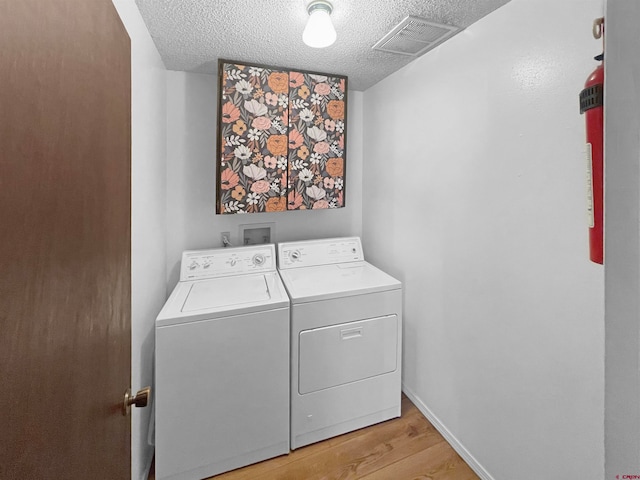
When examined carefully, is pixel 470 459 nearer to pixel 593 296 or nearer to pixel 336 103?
pixel 593 296

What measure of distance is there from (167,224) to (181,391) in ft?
3.83

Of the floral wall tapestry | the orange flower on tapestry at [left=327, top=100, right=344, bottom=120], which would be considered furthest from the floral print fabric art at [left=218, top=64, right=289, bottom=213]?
the orange flower on tapestry at [left=327, top=100, right=344, bottom=120]

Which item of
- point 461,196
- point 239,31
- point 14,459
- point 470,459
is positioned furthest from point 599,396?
point 239,31

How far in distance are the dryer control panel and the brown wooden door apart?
163cm

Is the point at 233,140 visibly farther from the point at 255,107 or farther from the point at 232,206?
the point at 232,206

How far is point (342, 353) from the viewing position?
1.91 meters

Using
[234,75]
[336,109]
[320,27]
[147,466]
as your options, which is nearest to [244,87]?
[234,75]

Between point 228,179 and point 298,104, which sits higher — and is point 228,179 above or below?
below

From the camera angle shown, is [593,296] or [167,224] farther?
[167,224]

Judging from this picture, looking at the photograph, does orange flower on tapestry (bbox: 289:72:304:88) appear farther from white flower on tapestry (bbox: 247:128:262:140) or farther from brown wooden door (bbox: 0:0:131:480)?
brown wooden door (bbox: 0:0:131:480)

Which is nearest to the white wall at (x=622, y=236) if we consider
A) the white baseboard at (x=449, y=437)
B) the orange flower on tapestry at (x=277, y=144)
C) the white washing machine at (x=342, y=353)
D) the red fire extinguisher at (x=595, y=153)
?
the red fire extinguisher at (x=595, y=153)

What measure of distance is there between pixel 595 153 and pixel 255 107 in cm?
173

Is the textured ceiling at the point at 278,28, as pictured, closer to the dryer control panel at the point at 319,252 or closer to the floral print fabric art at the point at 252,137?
the floral print fabric art at the point at 252,137

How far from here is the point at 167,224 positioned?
2275 millimetres
